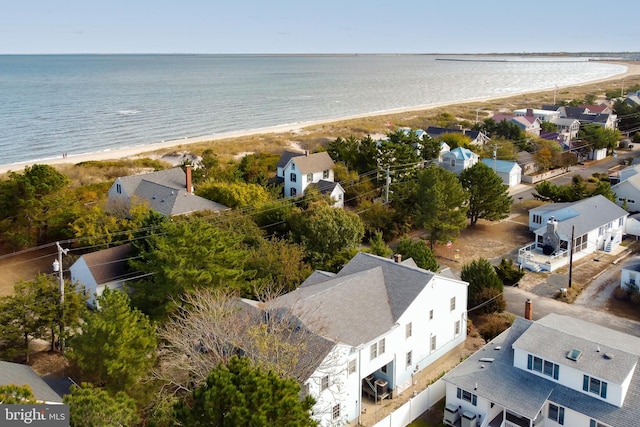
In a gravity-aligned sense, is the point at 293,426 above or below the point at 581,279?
above

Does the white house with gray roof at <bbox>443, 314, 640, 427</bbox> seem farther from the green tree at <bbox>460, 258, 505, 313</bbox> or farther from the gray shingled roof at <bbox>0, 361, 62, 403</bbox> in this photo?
the gray shingled roof at <bbox>0, 361, 62, 403</bbox>

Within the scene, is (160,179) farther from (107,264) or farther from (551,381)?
(551,381)

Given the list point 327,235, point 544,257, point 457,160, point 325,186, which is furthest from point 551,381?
point 457,160

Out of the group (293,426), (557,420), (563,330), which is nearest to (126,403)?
(293,426)

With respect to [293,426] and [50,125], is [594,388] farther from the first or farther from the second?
[50,125]

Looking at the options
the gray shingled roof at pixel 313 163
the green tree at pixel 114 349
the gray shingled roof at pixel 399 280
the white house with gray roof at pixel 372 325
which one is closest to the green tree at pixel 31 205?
the gray shingled roof at pixel 313 163
